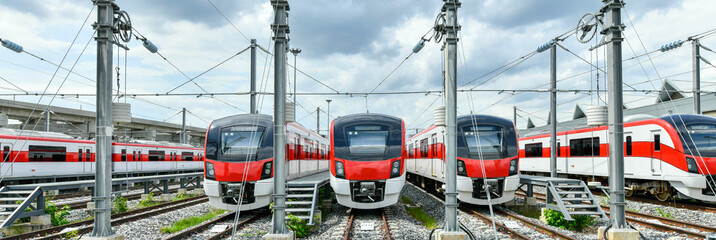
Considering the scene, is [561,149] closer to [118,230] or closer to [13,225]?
[118,230]

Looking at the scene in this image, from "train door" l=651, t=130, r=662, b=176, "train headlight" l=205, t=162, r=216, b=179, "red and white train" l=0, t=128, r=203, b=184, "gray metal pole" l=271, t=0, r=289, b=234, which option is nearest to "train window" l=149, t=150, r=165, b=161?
"red and white train" l=0, t=128, r=203, b=184

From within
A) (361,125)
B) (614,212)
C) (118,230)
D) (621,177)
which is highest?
(361,125)

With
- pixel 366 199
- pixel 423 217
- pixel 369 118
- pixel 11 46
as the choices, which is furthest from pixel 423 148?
pixel 11 46

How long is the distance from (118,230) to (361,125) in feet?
21.6

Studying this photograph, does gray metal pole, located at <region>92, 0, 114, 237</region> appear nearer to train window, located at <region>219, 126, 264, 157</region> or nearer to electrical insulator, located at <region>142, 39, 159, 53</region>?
electrical insulator, located at <region>142, 39, 159, 53</region>

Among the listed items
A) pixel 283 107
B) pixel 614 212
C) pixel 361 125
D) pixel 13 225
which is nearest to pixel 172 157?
pixel 13 225

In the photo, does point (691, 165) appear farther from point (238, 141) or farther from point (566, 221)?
point (238, 141)

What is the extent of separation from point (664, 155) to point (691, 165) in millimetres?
922

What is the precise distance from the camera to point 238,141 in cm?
1191

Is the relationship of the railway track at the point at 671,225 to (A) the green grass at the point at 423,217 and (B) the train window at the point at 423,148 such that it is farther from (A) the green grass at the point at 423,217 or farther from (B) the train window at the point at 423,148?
(B) the train window at the point at 423,148

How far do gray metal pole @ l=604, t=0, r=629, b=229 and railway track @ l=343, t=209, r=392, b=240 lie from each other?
4.57 meters

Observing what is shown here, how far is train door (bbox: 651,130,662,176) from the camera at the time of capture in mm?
14586

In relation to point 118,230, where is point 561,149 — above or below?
above

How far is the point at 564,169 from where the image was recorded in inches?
817
